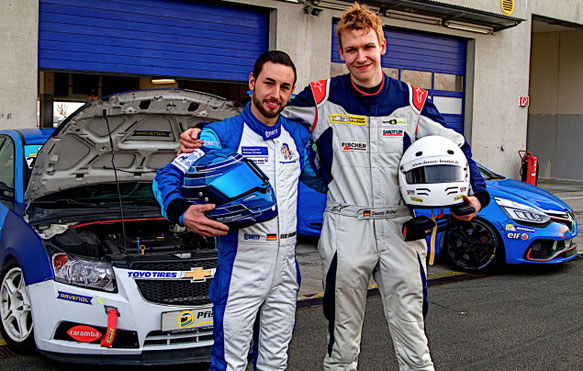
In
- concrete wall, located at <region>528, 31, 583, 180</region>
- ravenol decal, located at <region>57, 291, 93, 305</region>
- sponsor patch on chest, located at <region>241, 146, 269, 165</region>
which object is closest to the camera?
sponsor patch on chest, located at <region>241, 146, 269, 165</region>

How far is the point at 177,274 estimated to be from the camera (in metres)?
4.04

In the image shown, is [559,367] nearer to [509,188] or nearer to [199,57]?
[509,188]

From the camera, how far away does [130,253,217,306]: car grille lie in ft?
12.9

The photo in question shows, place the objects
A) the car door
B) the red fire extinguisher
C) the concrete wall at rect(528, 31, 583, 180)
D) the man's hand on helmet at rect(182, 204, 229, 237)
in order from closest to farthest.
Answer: the man's hand on helmet at rect(182, 204, 229, 237), the car door, the red fire extinguisher, the concrete wall at rect(528, 31, 583, 180)

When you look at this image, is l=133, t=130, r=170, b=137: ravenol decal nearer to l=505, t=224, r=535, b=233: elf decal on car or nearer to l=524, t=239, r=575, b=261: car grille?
l=505, t=224, r=535, b=233: elf decal on car

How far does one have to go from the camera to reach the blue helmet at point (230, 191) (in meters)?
2.66

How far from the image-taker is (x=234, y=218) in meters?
2.67

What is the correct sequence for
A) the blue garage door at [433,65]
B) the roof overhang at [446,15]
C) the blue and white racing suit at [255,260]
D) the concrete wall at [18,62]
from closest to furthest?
the blue and white racing suit at [255,260], the concrete wall at [18,62], the roof overhang at [446,15], the blue garage door at [433,65]

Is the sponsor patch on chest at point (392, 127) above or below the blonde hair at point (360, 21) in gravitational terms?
below

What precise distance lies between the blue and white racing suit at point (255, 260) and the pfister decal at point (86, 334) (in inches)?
51.0

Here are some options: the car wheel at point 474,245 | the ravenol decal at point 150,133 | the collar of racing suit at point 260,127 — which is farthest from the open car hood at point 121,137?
the car wheel at point 474,245

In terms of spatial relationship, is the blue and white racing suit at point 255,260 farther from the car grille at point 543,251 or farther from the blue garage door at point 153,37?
the blue garage door at point 153,37

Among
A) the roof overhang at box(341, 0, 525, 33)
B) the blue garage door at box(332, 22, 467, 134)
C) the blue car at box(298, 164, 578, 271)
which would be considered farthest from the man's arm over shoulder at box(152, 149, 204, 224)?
the blue garage door at box(332, 22, 467, 134)

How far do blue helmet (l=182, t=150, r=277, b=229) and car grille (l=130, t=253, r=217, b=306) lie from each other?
4.67ft
